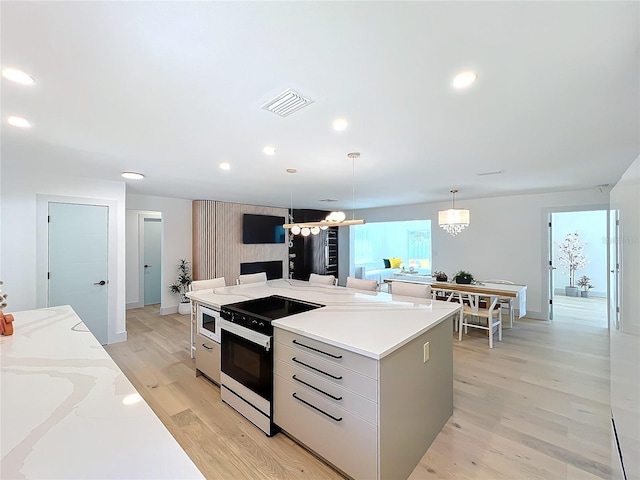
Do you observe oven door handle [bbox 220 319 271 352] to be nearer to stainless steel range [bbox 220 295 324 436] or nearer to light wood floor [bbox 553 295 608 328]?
stainless steel range [bbox 220 295 324 436]

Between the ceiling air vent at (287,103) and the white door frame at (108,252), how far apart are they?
11.8 ft

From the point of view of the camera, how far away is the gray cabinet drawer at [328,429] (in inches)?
64.9

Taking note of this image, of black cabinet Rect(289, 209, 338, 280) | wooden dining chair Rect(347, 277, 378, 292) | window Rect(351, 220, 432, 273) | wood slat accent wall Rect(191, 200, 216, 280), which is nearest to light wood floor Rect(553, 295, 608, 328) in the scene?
window Rect(351, 220, 432, 273)

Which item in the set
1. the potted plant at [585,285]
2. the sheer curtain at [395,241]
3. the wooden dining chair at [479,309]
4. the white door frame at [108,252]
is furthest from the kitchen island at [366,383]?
the sheer curtain at [395,241]

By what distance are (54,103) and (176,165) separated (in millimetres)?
1493

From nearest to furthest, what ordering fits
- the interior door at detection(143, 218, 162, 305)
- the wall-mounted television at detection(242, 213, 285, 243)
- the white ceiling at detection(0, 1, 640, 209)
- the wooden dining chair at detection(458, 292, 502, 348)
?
the white ceiling at detection(0, 1, 640, 209)
the wooden dining chair at detection(458, 292, 502, 348)
the interior door at detection(143, 218, 162, 305)
the wall-mounted television at detection(242, 213, 285, 243)

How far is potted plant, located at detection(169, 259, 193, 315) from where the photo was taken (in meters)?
5.83

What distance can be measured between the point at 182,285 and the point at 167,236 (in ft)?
3.46

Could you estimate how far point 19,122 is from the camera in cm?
211

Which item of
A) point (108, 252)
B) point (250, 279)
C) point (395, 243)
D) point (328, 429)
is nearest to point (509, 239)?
point (250, 279)

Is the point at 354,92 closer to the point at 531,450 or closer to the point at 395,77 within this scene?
the point at 395,77

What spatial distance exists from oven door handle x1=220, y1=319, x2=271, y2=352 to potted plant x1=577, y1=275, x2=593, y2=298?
8933 mm

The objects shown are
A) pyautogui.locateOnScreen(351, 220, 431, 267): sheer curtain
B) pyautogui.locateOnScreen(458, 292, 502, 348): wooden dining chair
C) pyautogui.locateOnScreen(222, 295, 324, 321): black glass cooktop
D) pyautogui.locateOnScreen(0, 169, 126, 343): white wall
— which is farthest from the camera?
pyautogui.locateOnScreen(351, 220, 431, 267): sheer curtain

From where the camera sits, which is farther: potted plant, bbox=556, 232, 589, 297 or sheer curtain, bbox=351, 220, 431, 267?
sheer curtain, bbox=351, 220, 431, 267
